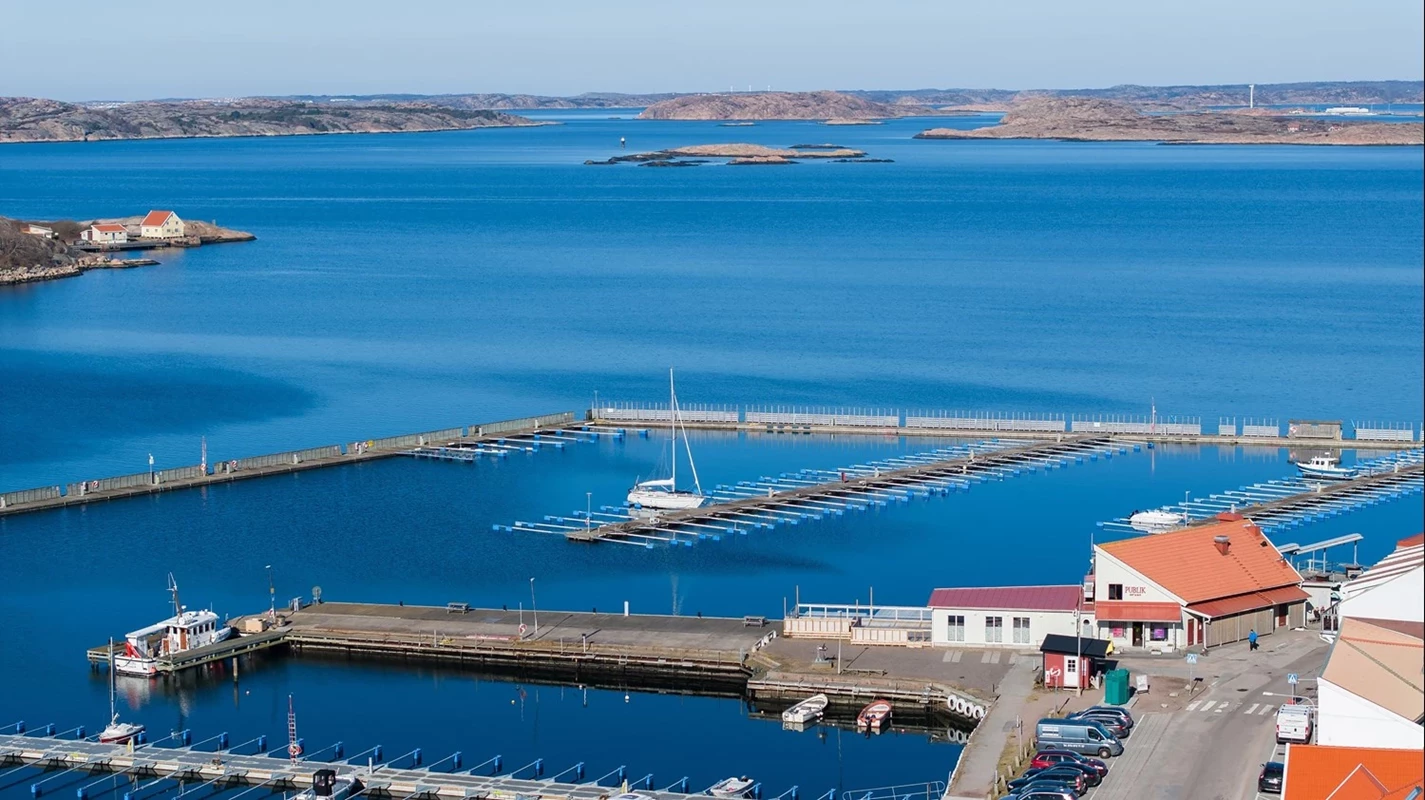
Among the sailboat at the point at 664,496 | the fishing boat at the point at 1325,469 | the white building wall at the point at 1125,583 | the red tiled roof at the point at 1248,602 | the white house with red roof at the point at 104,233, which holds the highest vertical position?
the white house with red roof at the point at 104,233

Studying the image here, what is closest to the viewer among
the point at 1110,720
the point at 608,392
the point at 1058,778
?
the point at 1058,778

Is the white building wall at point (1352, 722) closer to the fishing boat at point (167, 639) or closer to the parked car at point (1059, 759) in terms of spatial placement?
the parked car at point (1059, 759)

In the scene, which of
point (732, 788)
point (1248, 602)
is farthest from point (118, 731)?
point (1248, 602)

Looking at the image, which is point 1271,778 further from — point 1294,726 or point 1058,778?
point 1058,778

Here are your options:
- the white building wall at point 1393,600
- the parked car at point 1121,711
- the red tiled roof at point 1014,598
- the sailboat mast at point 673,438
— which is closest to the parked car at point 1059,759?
the parked car at point 1121,711

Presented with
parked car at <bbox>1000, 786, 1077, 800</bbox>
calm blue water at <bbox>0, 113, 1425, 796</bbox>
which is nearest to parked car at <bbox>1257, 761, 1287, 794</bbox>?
parked car at <bbox>1000, 786, 1077, 800</bbox>

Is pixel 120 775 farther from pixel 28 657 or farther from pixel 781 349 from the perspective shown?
pixel 781 349

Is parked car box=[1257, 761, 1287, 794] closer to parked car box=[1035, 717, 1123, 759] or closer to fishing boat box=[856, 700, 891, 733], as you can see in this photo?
parked car box=[1035, 717, 1123, 759]
